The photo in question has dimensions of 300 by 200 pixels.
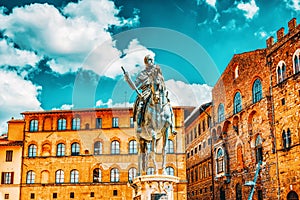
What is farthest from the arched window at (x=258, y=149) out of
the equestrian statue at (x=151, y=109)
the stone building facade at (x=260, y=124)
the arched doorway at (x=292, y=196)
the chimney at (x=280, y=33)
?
the equestrian statue at (x=151, y=109)

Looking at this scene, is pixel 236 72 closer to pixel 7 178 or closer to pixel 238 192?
pixel 238 192

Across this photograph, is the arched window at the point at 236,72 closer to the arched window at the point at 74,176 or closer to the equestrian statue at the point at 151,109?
the arched window at the point at 74,176

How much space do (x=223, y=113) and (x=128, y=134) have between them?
1041cm

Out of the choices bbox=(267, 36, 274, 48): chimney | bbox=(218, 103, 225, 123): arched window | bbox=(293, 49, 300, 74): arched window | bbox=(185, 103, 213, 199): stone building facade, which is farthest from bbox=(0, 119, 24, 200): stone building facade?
bbox=(293, 49, 300, 74): arched window

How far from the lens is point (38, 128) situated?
45750mm

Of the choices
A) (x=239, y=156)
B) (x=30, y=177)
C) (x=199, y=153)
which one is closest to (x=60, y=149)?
(x=30, y=177)

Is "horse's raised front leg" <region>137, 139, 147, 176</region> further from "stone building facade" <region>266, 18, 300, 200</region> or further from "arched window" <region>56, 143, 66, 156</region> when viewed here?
"arched window" <region>56, 143, 66, 156</region>

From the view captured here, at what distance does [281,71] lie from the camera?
100 ft

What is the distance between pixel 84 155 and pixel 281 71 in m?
23.0

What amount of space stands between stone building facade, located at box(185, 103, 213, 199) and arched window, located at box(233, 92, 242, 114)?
23.3 feet

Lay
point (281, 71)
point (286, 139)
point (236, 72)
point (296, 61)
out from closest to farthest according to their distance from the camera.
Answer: point (296, 61), point (286, 139), point (281, 71), point (236, 72)

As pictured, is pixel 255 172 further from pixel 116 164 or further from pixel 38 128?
pixel 38 128

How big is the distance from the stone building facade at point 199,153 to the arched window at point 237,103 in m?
7.12

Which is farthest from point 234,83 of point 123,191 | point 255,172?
point 123,191
